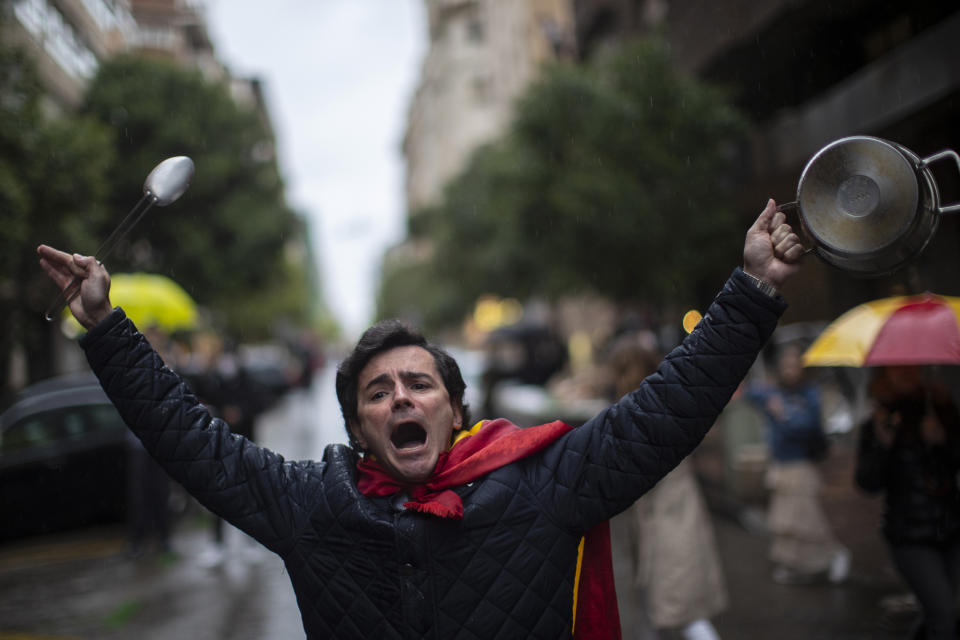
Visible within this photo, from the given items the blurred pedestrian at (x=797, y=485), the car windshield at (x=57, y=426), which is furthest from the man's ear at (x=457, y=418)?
the car windshield at (x=57, y=426)

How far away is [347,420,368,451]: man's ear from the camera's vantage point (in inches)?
91.7

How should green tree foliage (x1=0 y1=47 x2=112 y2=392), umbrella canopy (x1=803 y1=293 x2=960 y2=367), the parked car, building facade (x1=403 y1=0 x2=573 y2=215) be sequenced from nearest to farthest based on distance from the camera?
umbrella canopy (x1=803 y1=293 x2=960 y2=367) → the parked car → green tree foliage (x1=0 y1=47 x2=112 y2=392) → building facade (x1=403 y1=0 x2=573 y2=215)

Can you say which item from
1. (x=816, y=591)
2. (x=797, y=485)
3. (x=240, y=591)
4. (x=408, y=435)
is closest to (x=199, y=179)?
(x=240, y=591)

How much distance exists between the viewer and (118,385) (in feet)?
6.89

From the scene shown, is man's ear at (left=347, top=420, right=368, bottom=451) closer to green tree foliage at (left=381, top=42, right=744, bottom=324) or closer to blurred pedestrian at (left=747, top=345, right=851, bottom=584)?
blurred pedestrian at (left=747, top=345, right=851, bottom=584)

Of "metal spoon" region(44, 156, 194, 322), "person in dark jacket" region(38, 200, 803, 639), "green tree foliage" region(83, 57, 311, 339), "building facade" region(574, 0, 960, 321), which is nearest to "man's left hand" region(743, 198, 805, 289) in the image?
"person in dark jacket" region(38, 200, 803, 639)

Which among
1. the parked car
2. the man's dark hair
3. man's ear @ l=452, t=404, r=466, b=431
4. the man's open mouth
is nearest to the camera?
the man's open mouth

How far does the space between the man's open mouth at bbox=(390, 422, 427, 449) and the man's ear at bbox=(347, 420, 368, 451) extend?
0.17 m

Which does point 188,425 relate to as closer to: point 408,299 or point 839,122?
point 839,122

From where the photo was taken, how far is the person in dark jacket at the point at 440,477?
199 cm

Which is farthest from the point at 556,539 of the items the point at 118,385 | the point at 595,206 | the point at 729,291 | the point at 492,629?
the point at 595,206

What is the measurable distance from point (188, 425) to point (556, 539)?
0.93 m

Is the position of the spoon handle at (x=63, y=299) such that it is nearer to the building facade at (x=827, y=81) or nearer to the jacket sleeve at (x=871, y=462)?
the jacket sleeve at (x=871, y=462)

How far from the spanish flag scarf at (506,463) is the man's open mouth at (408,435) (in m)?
0.07
